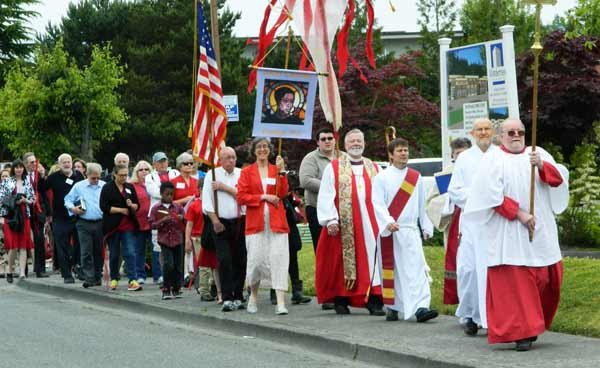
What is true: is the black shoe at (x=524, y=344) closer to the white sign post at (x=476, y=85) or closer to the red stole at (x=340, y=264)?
the red stole at (x=340, y=264)

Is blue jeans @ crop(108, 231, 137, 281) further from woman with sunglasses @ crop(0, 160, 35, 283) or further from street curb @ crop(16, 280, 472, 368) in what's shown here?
woman with sunglasses @ crop(0, 160, 35, 283)

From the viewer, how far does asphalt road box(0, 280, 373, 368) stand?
10.8 metres

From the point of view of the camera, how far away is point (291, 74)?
1475cm

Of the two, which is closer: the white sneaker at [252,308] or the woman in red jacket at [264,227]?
the woman in red jacket at [264,227]

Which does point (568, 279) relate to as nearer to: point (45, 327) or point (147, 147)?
point (45, 327)

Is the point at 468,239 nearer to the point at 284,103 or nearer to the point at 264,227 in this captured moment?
the point at 264,227

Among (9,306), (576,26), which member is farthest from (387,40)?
(9,306)

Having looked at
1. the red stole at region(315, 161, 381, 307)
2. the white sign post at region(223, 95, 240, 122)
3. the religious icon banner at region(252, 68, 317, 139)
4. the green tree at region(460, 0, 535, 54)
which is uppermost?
the green tree at region(460, 0, 535, 54)

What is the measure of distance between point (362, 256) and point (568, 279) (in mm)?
2571

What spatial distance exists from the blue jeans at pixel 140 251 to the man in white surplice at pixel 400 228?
20.4 ft

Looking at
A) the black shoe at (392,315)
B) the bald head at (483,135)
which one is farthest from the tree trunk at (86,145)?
the bald head at (483,135)

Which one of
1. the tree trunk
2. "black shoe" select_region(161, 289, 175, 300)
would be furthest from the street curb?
the tree trunk

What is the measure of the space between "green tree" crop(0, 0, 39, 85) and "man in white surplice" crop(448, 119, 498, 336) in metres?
60.5

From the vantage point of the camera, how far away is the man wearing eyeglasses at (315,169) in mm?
14461
